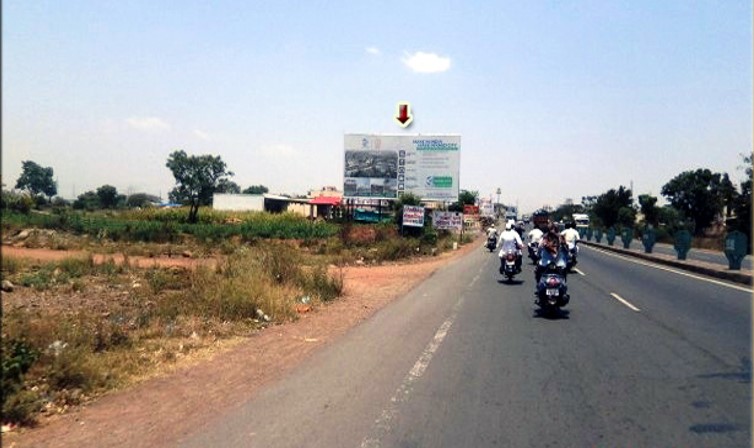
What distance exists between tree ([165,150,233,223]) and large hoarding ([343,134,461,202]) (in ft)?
54.2

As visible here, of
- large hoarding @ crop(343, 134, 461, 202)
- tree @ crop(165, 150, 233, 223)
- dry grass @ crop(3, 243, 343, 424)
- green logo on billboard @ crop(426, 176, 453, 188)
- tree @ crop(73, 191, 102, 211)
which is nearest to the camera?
dry grass @ crop(3, 243, 343, 424)

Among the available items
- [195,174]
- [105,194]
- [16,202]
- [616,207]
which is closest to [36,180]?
[16,202]

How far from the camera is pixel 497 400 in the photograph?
626 centimetres

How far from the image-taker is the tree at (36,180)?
5090 mm

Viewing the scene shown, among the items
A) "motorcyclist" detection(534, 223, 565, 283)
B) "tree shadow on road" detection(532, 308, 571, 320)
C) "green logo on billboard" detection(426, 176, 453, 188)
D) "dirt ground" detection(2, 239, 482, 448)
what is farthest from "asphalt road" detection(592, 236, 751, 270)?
"dirt ground" detection(2, 239, 482, 448)

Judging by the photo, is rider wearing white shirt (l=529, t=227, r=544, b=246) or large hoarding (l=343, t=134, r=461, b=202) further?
large hoarding (l=343, t=134, r=461, b=202)

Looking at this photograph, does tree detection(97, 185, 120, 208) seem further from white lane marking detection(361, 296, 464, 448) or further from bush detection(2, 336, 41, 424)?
white lane marking detection(361, 296, 464, 448)

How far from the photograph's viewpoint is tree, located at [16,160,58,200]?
5090mm

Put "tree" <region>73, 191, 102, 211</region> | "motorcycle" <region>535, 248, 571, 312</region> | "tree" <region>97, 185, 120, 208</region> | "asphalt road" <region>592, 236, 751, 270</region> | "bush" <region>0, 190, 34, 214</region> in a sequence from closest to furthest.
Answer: "bush" <region>0, 190, 34, 214</region> < "tree" <region>73, 191, 102, 211</region> < "tree" <region>97, 185, 120, 208</region> < "motorcycle" <region>535, 248, 571, 312</region> < "asphalt road" <region>592, 236, 751, 270</region>

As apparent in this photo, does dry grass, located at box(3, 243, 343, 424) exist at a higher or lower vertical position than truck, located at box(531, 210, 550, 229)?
lower

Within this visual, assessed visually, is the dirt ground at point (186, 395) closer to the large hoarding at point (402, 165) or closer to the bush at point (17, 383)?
the bush at point (17, 383)

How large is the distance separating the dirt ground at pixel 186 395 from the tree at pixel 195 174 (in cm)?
4287

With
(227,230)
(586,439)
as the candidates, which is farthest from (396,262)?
(586,439)

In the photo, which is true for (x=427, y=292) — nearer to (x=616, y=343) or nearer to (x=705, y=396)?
(x=616, y=343)
